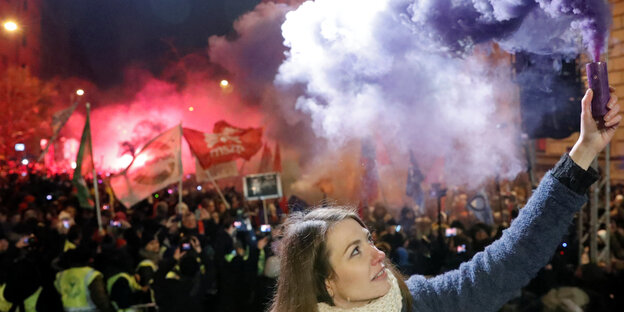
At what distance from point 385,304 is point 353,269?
0.16m

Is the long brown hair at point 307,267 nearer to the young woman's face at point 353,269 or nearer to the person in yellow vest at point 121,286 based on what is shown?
the young woman's face at point 353,269

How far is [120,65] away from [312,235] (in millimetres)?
36650

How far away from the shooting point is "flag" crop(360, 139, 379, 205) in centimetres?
1392

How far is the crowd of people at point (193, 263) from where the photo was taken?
5.55 m

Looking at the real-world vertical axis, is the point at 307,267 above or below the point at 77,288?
above

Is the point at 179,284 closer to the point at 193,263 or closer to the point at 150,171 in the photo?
the point at 193,263

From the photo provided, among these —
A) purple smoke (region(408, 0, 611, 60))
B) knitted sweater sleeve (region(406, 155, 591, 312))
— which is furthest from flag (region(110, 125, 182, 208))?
knitted sweater sleeve (region(406, 155, 591, 312))

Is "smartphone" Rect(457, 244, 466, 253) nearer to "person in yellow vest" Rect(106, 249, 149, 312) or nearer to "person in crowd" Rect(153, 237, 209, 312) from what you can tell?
"person in crowd" Rect(153, 237, 209, 312)

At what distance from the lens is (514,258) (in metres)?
1.76

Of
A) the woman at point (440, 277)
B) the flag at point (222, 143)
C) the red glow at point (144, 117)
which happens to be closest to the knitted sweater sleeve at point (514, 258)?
the woman at point (440, 277)

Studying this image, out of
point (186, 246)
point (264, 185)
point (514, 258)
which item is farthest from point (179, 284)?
point (264, 185)

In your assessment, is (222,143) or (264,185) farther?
(222,143)

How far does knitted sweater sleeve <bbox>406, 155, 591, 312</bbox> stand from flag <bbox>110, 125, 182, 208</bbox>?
9131 mm

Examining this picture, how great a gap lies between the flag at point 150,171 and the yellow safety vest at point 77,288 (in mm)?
4673
